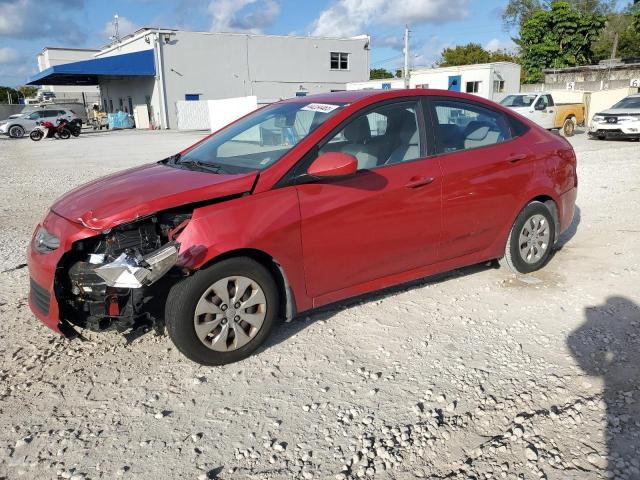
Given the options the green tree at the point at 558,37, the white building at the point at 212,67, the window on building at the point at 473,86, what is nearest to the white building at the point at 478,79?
the window on building at the point at 473,86

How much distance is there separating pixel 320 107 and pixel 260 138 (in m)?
0.54

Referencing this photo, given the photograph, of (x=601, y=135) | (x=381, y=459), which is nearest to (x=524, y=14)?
(x=601, y=135)

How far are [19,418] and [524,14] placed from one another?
72708 millimetres

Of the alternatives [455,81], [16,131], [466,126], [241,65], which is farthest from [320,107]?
[241,65]

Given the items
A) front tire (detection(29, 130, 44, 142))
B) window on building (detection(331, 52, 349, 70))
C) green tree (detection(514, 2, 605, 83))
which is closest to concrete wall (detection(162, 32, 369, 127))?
window on building (detection(331, 52, 349, 70))

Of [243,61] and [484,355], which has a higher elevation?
[243,61]

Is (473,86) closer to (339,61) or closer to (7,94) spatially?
(339,61)

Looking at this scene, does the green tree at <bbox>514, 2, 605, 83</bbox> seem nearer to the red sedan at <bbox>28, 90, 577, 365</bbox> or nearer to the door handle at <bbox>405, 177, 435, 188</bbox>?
the red sedan at <bbox>28, 90, 577, 365</bbox>

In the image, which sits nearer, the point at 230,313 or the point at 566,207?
the point at 230,313

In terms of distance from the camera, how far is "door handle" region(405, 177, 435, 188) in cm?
402

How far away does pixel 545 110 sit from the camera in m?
20.5

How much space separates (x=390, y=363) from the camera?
357 cm

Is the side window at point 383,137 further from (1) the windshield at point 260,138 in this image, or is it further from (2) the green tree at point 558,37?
(2) the green tree at point 558,37

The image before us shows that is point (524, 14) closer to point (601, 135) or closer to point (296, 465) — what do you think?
point (601, 135)
